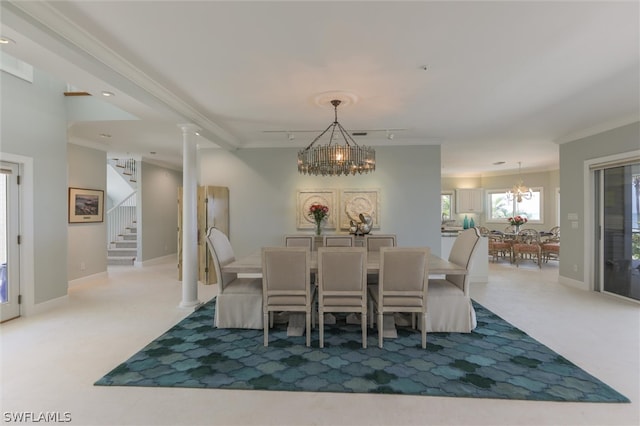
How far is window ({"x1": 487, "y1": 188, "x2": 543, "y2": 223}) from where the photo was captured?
31.1ft

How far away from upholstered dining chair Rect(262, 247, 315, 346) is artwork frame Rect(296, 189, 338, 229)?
3.02 metres

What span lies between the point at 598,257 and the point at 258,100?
575 centimetres

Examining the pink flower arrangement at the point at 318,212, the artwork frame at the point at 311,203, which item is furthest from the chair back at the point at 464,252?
the artwork frame at the point at 311,203

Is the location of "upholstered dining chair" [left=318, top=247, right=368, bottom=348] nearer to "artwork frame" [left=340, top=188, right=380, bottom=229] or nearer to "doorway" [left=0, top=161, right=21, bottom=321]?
"artwork frame" [left=340, top=188, right=380, bottom=229]

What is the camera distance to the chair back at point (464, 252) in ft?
10.7

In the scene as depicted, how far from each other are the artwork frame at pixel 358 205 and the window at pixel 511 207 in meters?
6.37

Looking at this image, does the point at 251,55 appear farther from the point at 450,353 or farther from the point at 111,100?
the point at 450,353

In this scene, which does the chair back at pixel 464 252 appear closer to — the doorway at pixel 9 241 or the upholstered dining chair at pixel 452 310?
the upholstered dining chair at pixel 452 310

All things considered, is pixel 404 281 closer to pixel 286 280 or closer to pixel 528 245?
pixel 286 280

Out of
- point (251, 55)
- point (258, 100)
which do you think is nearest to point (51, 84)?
point (258, 100)

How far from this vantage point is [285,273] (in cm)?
299

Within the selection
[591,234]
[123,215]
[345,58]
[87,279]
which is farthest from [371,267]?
[123,215]

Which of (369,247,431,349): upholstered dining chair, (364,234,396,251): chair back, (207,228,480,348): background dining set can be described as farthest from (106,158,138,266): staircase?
(369,247,431,349): upholstered dining chair

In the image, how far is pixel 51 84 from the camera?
4.12 m
